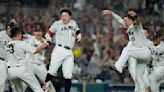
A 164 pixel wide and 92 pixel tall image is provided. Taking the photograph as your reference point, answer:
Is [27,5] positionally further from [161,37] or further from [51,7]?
[161,37]

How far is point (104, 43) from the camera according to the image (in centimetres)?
2484

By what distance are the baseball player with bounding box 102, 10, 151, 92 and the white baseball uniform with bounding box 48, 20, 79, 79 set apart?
107 cm

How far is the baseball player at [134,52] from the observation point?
1752 centimetres

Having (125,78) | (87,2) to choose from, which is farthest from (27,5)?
(125,78)

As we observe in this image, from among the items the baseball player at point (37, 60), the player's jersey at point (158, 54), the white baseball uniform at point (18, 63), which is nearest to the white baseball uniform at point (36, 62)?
the baseball player at point (37, 60)

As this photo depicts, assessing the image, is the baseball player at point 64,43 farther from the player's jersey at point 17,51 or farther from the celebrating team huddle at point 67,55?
the player's jersey at point 17,51

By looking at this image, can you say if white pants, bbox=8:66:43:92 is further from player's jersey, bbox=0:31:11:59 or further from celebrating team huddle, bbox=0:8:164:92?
player's jersey, bbox=0:31:11:59

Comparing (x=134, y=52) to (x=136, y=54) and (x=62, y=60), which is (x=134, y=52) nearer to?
(x=136, y=54)

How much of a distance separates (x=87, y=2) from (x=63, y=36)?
8.94 metres

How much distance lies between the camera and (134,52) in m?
17.6

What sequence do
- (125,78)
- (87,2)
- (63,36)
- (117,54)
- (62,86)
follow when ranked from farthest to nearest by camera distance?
(87,2)
(117,54)
(125,78)
(62,86)
(63,36)

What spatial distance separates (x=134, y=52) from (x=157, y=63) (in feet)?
5.14

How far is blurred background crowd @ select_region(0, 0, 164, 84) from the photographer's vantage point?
23016 millimetres

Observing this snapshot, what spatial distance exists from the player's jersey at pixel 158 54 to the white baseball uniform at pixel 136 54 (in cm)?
93
